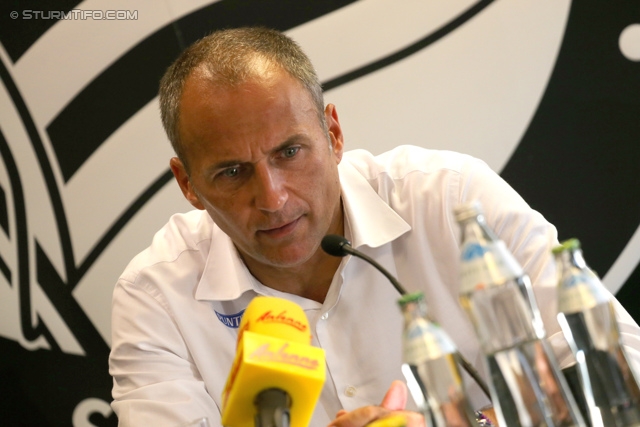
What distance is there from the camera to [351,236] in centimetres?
215

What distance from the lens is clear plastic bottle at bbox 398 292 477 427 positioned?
0.93 meters

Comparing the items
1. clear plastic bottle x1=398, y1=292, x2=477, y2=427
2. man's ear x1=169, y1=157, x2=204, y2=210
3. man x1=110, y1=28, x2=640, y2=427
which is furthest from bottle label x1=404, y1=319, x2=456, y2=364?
man's ear x1=169, y1=157, x2=204, y2=210

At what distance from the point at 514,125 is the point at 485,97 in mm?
143

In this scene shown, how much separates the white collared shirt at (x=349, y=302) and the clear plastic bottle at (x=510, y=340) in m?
1.07

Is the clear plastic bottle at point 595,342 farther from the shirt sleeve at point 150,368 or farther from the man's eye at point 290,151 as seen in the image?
the shirt sleeve at point 150,368

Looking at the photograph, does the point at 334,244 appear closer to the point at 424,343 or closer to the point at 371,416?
the point at 371,416

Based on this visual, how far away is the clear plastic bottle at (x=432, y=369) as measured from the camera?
0.93 m

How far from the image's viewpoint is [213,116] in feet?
6.07

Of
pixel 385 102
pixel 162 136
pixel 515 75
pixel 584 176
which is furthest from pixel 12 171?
pixel 584 176

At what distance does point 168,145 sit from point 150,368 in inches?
41.5

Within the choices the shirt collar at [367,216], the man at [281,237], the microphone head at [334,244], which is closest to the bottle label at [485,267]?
the microphone head at [334,244]
